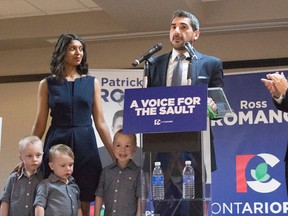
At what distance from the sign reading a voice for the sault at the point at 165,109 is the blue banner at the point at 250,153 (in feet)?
11.3

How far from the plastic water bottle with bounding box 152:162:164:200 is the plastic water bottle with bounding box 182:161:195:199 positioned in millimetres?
105

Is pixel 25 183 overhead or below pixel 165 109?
below

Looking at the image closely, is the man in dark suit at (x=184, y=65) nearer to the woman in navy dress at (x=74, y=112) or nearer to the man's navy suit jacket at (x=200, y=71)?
the man's navy suit jacket at (x=200, y=71)

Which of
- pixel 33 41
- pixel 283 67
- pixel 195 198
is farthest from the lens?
pixel 33 41

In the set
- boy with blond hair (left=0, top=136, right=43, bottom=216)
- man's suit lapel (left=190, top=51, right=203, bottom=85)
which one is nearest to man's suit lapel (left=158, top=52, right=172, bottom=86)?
man's suit lapel (left=190, top=51, right=203, bottom=85)

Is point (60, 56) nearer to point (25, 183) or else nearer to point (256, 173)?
point (25, 183)

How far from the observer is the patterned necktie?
296 cm

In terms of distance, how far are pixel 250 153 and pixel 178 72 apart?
339 cm

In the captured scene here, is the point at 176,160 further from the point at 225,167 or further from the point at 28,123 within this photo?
the point at 28,123

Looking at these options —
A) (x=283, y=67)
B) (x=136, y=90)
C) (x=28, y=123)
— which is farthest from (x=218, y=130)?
→ (x=136, y=90)

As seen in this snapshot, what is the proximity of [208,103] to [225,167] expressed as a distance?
12.0 feet

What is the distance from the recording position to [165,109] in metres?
2.66

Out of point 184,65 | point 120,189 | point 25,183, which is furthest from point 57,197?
point 184,65

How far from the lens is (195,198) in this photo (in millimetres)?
2592
